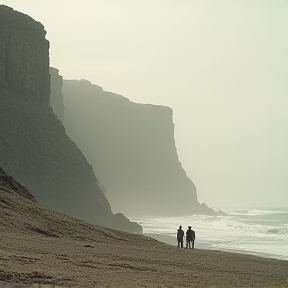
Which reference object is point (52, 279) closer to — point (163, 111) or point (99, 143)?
point (99, 143)

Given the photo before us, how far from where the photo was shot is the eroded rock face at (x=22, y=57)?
221ft

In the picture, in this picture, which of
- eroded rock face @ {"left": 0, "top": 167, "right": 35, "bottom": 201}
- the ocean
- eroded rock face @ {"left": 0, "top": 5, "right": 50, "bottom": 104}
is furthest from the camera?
eroded rock face @ {"left": 0, "top": 5, "right": 50, "bottom": 104}

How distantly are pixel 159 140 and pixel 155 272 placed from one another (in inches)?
5828

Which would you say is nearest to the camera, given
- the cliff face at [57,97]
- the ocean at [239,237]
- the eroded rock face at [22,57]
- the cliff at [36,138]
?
the ocean at [239,237]

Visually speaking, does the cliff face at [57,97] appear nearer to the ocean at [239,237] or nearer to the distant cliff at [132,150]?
the ocean at [239,237]

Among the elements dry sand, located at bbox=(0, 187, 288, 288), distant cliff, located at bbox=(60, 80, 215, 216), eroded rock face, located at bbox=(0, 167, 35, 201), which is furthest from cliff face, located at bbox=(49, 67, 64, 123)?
dry sand, located at bbox=(0, 187, 288, 288)

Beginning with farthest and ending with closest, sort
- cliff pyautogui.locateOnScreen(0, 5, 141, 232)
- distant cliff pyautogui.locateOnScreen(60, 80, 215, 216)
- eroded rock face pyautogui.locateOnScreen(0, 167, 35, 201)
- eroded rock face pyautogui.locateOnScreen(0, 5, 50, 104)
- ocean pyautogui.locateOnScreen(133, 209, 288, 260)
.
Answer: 1. distant cliff pyautogui.locateOnScreen(60, 80, 215, 216)
2. eroded rock face pyautogui.locateOnScreen(0, 5, 50, 104)
3. cliff pyautogui.locateOnScreen(0, 5, 141, 232)
4. ocean pyautogui.locateOnScreen(133, 209, 288, 260)
5. eroded rock face pyautogui.locateOnScreen(0, 167, 35, 201)

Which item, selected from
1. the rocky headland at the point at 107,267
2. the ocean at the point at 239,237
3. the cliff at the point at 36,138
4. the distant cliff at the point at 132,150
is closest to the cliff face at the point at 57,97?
the cliff at the point at 36,138

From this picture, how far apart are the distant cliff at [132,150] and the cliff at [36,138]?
209ft

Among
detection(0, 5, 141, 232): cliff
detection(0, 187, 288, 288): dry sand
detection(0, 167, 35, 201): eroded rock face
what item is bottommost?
detection(0, 187, 288, 288): dry sand

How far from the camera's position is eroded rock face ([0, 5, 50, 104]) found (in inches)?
2648

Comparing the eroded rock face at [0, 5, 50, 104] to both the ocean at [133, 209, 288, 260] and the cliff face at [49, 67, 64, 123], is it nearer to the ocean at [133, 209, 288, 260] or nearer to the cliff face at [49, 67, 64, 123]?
the cliff face at [49, 67, 64, 123]

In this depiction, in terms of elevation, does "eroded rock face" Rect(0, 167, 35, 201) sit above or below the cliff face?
below

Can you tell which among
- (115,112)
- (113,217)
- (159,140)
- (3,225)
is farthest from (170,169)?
(3,225)
